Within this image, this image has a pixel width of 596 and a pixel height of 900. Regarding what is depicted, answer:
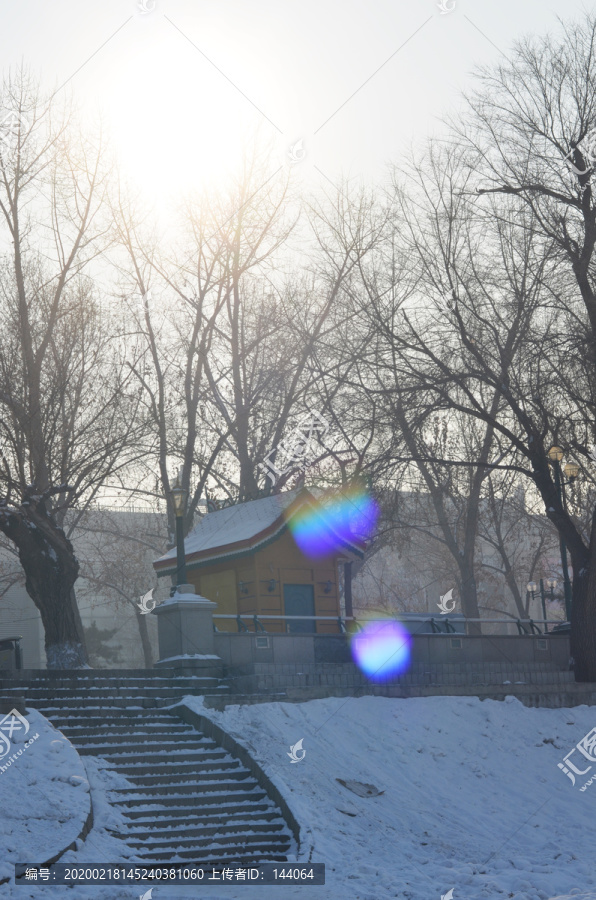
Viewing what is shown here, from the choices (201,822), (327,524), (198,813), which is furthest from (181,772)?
(327,524)

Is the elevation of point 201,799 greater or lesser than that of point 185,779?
lesser

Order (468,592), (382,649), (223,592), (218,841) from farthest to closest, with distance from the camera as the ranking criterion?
1. (468,592)
2. (223,592)
3. (382,649)
4. (218,841)

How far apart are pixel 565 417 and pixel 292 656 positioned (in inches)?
293

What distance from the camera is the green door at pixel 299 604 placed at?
22.6m

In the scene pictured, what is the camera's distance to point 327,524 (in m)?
23.3

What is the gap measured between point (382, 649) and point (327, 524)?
4702 millimetres

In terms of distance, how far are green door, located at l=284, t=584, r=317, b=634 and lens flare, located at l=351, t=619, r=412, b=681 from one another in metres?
3.42

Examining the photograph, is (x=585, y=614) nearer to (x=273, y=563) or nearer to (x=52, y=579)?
(x=273, y=563)

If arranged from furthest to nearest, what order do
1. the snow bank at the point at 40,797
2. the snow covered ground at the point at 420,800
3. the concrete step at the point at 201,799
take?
the concrete step at the point at 201,799
the snow covered ground at the point at 420,800
the snow bank at the point at 40,797

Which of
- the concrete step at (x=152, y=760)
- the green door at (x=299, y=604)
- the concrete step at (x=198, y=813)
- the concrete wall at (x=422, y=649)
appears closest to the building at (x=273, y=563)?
the green door at (x=299, y=604)

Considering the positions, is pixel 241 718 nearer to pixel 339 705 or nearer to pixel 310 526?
pixel 339 705

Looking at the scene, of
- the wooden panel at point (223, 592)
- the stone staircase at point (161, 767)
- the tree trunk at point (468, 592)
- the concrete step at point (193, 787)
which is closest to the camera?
the stone staircase at point (161, 767)

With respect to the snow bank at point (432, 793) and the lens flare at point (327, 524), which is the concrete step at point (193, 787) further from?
the lens flare at point (327, 524)

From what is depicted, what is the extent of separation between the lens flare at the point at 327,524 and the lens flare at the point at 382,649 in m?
3.58
